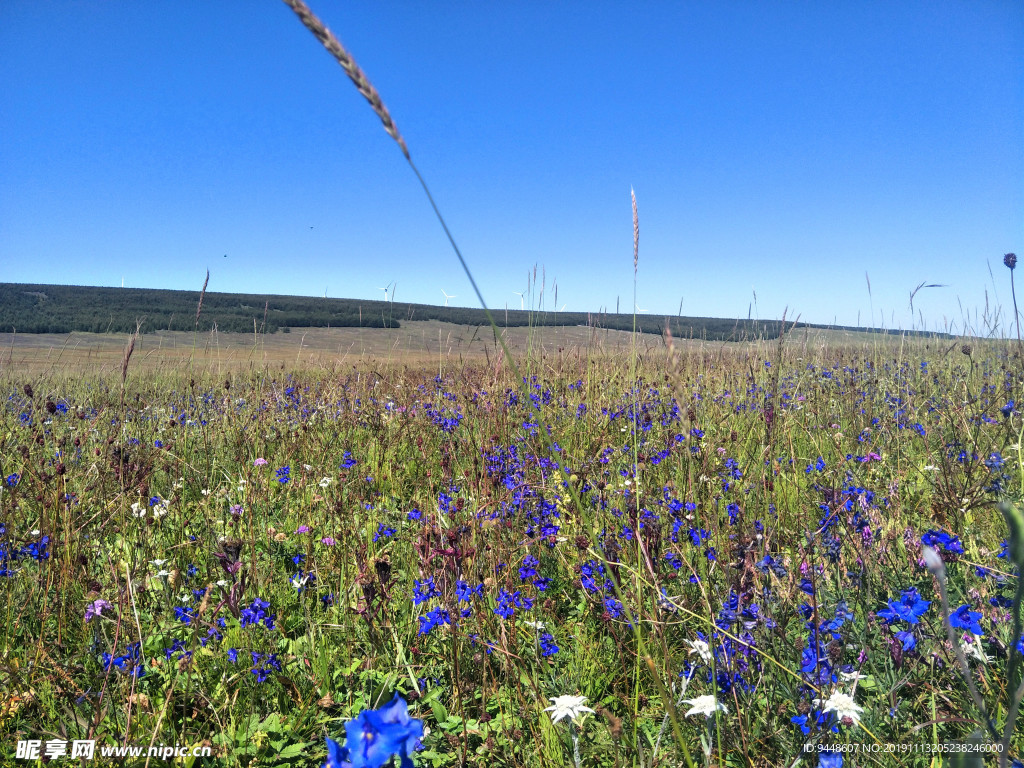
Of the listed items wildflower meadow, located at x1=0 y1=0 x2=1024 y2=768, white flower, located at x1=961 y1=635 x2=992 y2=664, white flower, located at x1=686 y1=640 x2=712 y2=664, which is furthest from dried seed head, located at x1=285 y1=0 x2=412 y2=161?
white flower, located at x1=961 y1=635 x2=992 y2=664

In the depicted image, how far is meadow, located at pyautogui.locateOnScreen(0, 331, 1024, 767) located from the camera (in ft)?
4.88

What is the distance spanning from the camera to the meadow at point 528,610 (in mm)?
1488

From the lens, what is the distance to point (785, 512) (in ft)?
9.41

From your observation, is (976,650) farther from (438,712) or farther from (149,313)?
(149,313)

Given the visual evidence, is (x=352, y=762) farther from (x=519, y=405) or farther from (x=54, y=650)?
(x=519, y=405)

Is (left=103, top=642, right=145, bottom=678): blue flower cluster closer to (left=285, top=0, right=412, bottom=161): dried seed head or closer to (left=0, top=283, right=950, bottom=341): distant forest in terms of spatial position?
(left=285, top=0, right=412, bottom=161): dried seed head

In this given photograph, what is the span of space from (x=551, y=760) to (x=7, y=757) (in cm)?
146

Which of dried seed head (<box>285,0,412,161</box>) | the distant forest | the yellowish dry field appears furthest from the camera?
the distant forest

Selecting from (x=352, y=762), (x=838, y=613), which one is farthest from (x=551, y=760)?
(x=352, y=762)

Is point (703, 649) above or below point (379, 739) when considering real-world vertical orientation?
below

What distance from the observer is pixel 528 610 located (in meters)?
2.15

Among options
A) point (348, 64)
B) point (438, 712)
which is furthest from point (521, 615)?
point (348, 64)

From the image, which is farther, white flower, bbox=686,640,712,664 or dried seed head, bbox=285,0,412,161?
white flower, bbox=686,640,712,664

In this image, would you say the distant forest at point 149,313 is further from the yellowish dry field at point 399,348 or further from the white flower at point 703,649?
the white flower at point 703,649
